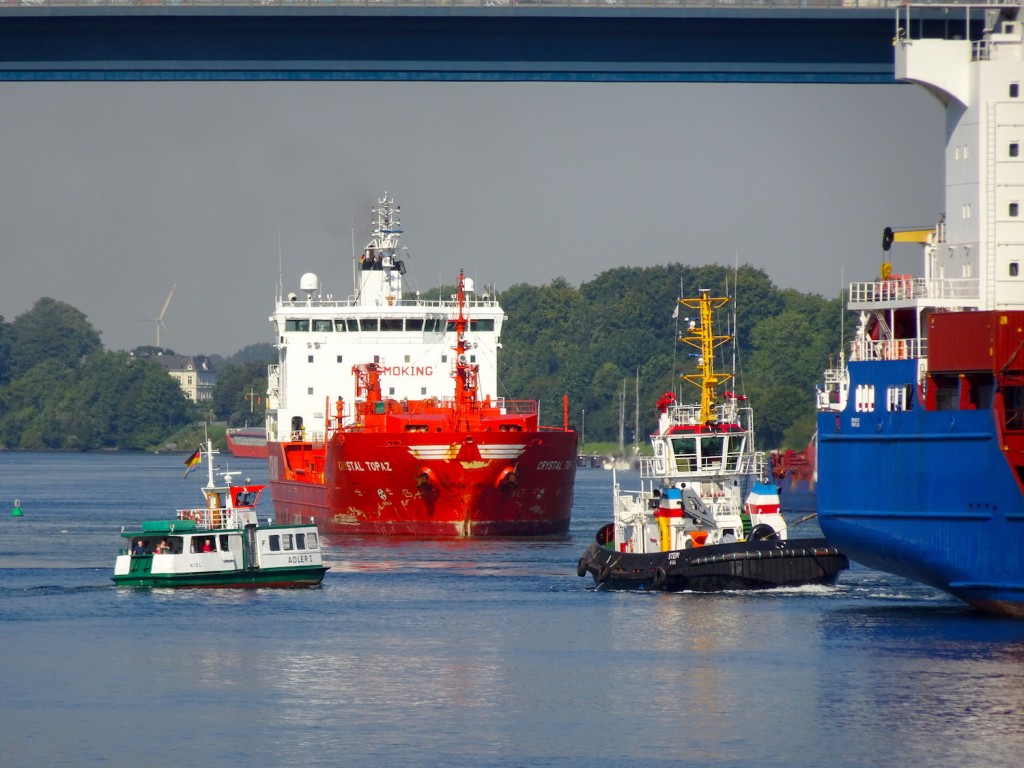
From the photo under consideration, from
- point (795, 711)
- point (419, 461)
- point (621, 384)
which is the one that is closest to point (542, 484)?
point (419, 461)

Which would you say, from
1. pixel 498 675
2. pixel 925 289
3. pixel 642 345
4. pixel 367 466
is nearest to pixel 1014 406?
pixel 925 289

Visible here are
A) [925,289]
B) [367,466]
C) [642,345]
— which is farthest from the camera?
[642,345]

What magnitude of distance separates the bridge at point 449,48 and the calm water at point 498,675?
12.6m

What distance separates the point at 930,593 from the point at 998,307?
875 centimetres

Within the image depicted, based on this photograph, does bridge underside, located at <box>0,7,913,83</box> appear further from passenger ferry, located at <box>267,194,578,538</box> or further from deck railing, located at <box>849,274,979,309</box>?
passenger ferry, located at <box>267,194,578,538</box>

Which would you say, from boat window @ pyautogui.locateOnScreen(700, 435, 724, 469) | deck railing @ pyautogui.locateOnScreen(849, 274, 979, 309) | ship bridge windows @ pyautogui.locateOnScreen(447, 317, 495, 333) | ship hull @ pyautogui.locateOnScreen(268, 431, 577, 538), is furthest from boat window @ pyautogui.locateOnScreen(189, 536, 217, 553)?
ship bridge windows @ pyautogui.locateOnScreen(447, 317, 495, 333)

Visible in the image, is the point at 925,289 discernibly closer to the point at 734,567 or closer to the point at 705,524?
the point at 734,567

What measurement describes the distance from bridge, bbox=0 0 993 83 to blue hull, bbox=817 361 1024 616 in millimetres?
9389

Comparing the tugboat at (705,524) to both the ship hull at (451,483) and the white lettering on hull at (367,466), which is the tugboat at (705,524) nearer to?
the ship hull at (451,483)

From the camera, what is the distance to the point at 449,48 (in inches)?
1868

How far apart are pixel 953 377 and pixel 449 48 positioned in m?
15.8

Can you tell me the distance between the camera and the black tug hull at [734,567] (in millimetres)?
44281

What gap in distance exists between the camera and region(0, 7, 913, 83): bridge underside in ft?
152

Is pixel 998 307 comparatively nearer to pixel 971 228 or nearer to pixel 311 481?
pixel 971 228
